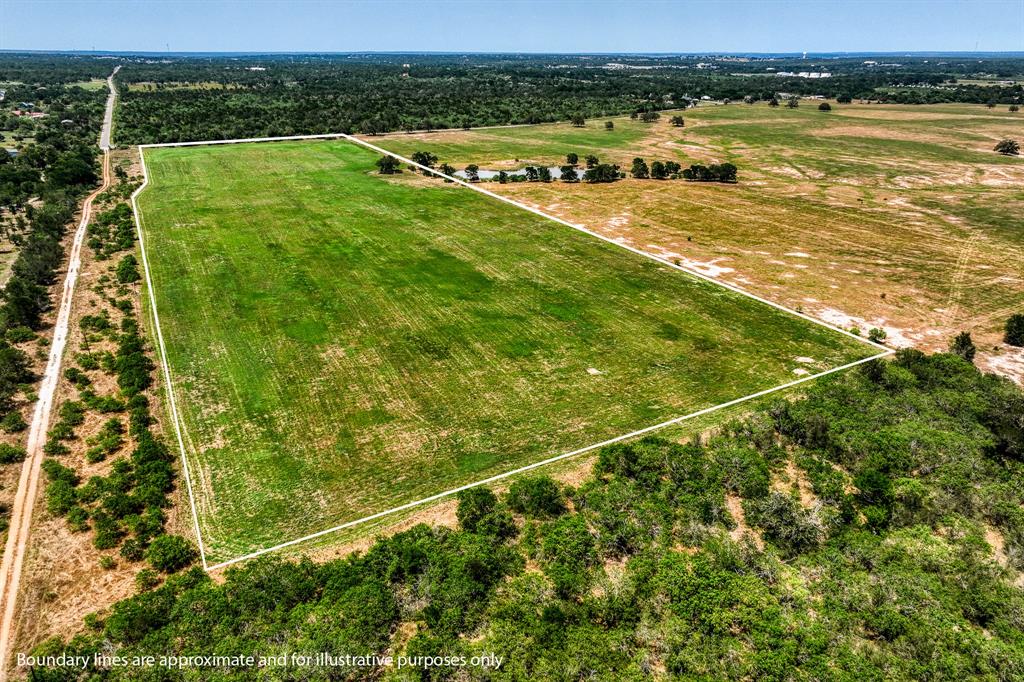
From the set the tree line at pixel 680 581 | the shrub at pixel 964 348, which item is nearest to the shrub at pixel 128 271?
the tree line at pixel 680 581

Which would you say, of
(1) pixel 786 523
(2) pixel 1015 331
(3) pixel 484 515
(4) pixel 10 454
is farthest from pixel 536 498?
(2) pixel 1015 331

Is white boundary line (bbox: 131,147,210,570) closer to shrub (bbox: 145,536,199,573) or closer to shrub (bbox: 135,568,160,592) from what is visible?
shrub (bbox: 145,536,199,573)

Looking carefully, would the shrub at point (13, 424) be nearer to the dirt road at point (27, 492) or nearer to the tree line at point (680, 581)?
the dirt road at point (27, 492)

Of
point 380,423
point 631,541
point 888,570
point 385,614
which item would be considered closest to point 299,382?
point 380,423

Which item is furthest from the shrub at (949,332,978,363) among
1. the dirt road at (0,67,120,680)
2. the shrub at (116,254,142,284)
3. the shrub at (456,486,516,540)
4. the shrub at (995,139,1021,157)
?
the shrub at (995,139,1021,157)

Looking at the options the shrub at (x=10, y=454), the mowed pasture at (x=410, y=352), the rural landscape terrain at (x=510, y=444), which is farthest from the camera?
the mowed pasture at (x=410, y=352)

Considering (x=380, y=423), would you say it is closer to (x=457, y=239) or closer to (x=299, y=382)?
(x=299, y=382)
